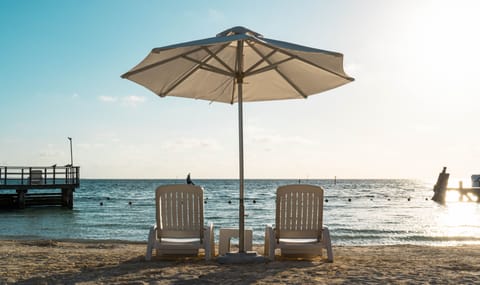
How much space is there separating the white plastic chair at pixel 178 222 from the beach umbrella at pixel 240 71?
61cm

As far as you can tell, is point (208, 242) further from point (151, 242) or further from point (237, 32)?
point (237, 32)

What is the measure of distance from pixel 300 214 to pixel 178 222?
1.68 metres

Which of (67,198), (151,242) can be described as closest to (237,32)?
(151,242)

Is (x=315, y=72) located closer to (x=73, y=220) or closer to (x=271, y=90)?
(x=271, y=90)

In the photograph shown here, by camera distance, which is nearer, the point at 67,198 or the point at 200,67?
the point at 200,67

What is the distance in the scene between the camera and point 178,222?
21.9 ft

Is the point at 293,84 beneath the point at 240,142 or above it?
above

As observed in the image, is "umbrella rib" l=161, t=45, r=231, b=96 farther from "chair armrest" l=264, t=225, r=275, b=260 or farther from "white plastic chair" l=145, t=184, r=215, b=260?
"chair armrest" l=264, t=225, r=275, b=260

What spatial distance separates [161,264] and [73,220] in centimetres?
1804

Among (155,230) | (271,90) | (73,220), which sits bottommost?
(73,220)

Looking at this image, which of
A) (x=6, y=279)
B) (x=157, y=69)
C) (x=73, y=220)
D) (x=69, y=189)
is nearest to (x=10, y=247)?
(x=6, y=279)

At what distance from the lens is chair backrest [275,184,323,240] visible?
6.67 metres

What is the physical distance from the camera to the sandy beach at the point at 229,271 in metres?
5.25

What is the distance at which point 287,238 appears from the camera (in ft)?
22.1
